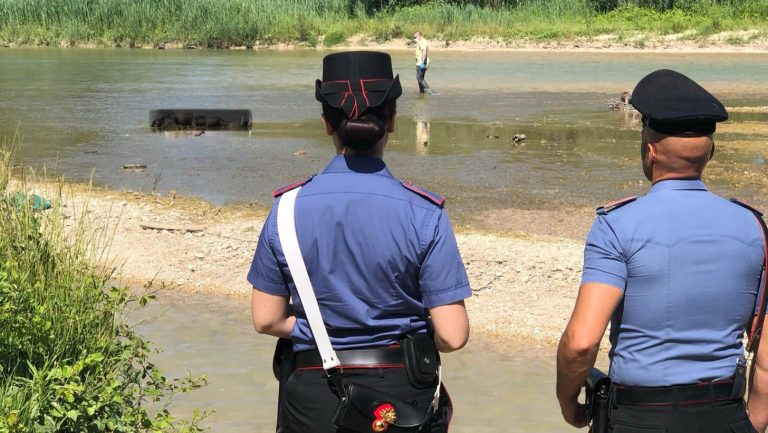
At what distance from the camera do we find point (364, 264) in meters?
2.69

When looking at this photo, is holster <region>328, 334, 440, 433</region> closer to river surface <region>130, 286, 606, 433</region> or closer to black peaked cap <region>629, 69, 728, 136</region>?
black peaked cap <region>629, 69, 728, 136</region>

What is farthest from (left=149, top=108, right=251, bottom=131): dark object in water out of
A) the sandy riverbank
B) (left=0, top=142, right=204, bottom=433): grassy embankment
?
(left=0, top=142, right=204, bottom=433): grassy embankment

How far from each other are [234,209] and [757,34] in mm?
33286

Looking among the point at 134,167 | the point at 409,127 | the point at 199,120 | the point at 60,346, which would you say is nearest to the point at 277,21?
the point at 199,120

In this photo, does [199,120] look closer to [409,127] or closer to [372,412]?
[409,127]

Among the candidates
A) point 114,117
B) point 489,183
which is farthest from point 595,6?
point 489,183

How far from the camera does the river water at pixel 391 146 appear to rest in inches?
241

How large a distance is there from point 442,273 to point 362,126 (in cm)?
46

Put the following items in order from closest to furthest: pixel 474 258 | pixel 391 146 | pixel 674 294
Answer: pixel 674 294
pixel 474 258
pixel 391 146

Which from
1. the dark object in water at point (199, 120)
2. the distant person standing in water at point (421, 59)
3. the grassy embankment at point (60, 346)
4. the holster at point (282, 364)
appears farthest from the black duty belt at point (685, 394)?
the distant person standing in water at point (421, 59)

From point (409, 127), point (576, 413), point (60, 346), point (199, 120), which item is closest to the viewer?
point (576, 413)

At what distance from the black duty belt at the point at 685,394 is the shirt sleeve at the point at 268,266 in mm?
1016

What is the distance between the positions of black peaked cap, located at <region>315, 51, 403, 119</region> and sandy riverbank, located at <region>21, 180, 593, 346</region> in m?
3.65

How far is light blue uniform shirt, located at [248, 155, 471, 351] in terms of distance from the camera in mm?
2678
